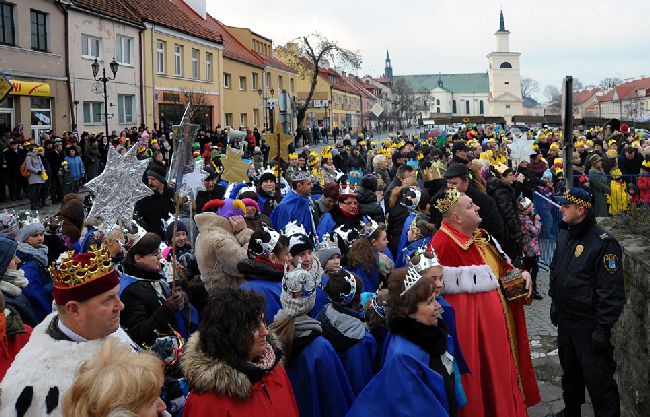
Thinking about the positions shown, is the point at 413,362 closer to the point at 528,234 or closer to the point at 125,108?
the point at 528,234

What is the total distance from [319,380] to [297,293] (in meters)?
0.52

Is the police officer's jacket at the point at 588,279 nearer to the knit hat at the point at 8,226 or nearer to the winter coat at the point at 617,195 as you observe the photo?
the knit hat at the point at 8,226

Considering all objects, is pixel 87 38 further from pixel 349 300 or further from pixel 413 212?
pixel 349 300

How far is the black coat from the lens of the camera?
8.73 meters

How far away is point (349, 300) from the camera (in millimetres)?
4336

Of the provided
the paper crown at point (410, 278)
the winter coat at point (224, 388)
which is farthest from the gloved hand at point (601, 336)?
the winter coat at point (224, 388)

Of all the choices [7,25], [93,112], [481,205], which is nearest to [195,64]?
[93,112]

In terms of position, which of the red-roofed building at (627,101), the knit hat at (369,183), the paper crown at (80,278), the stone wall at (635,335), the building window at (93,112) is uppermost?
the red-roofed building at (627,101)

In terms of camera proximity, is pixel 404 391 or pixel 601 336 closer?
pixel 404 391

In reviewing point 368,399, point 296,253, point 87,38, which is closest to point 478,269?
point 296,253

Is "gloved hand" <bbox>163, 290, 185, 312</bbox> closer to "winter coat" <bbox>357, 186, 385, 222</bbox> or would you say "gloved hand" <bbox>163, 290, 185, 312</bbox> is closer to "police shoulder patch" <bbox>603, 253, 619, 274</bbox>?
"police shoulder patch" <bbox>603, 253, 619, 274</bbox>

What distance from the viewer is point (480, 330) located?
495cm

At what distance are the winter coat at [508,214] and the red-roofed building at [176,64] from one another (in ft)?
74.3

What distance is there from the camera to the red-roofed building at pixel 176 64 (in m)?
33.3
